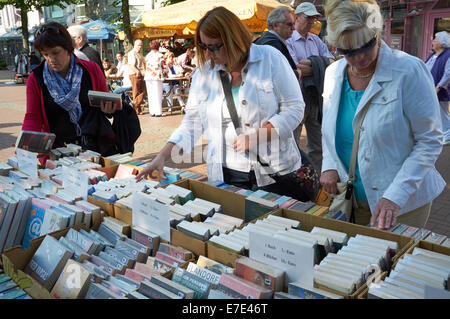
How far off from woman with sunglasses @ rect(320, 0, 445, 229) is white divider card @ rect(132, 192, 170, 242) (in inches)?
37.2

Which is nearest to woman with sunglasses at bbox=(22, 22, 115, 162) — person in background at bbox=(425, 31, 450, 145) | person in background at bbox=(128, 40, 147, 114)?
person in background at bbox=(425, 31, 450, 145)

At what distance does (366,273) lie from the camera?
1.37 meters

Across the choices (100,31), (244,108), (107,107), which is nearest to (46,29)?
(107,107)

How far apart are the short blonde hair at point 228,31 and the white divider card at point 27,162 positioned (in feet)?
4.39

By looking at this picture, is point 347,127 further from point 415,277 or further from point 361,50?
point 415,277

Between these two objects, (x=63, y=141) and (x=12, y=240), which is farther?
(x=63, y=141)

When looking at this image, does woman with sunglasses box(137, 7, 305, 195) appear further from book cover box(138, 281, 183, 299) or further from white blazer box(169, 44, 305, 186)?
book cover box(138, 281, 183, 299)

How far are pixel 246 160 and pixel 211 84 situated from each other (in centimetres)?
54

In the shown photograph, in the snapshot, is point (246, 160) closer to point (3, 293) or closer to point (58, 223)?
point (58, 223)

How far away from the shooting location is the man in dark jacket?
423cm

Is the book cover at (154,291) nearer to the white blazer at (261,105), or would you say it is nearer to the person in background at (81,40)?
the white blazer at (261,105)

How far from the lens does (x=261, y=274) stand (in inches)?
53.6
